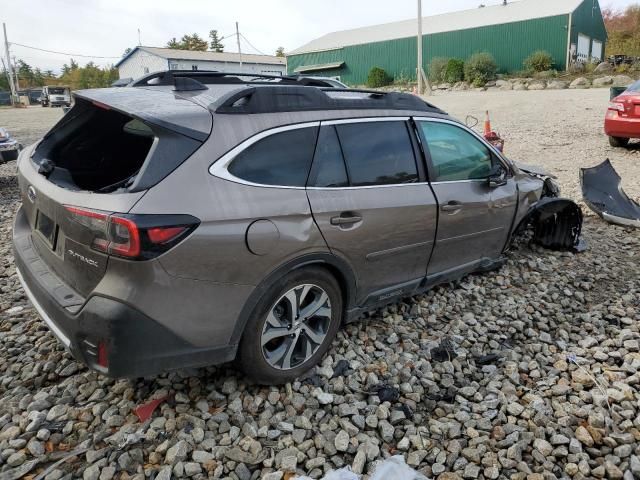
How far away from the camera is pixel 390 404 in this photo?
295cm

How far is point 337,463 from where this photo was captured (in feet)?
8.30

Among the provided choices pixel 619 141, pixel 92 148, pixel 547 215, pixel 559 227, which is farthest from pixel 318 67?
pixel 92 148

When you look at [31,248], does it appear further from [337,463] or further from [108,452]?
[337,463]

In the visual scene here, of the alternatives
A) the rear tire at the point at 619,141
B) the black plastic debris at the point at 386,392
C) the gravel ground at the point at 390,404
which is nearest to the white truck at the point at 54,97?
the rear tire at the point at 619,141

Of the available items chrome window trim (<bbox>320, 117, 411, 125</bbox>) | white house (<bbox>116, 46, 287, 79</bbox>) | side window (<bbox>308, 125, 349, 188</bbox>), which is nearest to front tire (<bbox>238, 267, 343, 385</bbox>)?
side window (<bbox>308, 125, 349, 188</bbox>)

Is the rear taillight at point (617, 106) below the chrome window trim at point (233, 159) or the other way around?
the other way around

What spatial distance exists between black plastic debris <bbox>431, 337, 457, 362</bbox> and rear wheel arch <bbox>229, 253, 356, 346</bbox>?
0.70 m

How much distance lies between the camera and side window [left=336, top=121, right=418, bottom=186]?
3184mm

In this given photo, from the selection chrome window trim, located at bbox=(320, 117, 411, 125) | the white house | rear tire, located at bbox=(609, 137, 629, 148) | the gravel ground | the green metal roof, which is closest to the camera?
the gravel ground

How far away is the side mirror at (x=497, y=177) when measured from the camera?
4.10m

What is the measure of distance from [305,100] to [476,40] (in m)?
39.3

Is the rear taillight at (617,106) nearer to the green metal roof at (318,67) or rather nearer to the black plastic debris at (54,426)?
the black plastic debris at (54,426)

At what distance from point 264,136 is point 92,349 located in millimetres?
1379

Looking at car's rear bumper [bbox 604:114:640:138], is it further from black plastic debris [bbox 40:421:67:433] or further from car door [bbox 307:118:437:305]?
black plastic debris [bbox 40:421:67:433]
